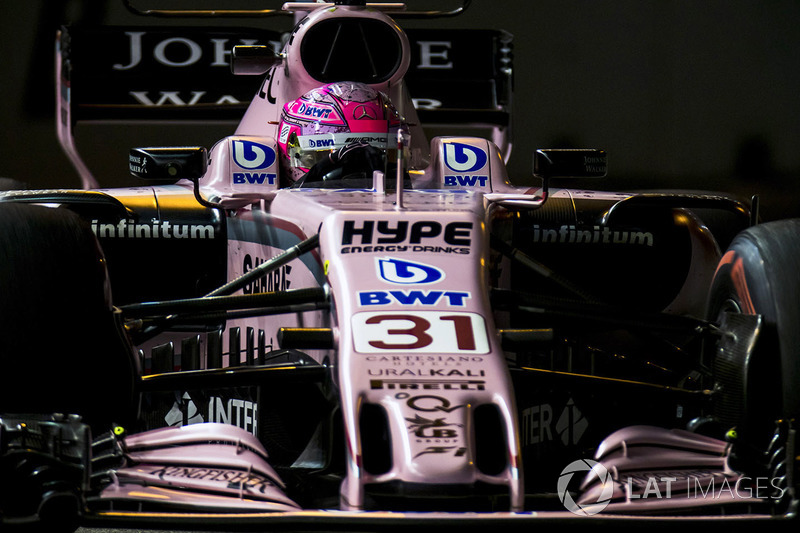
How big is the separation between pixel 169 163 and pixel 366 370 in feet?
3.19

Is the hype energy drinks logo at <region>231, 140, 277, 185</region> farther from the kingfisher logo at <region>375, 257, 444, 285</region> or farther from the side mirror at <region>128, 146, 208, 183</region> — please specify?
the kingfisher logo at <region>375, 257, 444, 285</region>

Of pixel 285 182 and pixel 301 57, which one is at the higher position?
pixel 301 57

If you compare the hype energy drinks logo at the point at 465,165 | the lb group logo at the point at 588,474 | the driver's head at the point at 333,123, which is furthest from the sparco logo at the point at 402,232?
the hype energy drinks logo at the point at 465,165

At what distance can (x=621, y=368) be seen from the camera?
3.04 m

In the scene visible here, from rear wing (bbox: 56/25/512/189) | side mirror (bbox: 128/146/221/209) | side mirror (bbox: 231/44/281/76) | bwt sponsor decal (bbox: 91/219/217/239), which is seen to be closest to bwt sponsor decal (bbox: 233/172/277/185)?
bwt sponsor decal (bbox: 91/219/217/239)

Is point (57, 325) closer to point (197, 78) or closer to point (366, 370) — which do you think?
point (366, 370)

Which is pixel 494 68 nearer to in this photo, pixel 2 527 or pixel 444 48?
pixel 444 48

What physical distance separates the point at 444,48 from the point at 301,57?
0.96 meters

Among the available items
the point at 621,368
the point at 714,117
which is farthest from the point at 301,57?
the point at 714,117

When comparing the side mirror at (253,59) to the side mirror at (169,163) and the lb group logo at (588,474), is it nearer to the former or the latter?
the side mirror at (169,163)

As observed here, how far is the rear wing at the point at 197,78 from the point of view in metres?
4.41

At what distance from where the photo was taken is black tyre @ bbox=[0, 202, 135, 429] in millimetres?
2025

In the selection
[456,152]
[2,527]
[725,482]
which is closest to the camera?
[2,527]

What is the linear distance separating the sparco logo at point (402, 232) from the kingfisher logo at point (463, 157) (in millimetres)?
1164
